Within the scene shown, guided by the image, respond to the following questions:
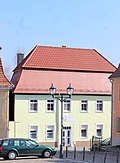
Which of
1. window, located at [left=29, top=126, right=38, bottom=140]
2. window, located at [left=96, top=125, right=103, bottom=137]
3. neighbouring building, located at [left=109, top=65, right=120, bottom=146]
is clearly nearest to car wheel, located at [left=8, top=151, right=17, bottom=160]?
neighbouring building, located at [left=109, top=65, right=120, bottom=146]

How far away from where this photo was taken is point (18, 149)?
94.6 ft

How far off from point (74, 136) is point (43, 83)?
6.81 m

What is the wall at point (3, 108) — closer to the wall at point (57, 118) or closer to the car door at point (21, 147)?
the wall at point (57, 118)

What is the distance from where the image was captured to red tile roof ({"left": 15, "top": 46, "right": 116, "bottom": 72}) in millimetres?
48156

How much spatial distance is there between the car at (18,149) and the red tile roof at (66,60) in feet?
60.1

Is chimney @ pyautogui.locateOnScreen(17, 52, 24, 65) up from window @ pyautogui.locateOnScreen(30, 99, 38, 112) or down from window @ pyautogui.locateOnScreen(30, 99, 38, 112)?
up

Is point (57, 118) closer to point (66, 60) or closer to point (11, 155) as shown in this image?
point (66, 60)

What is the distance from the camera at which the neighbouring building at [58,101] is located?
45312 mm

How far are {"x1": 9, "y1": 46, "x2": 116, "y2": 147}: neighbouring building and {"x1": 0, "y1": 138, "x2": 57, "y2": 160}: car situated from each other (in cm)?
1490

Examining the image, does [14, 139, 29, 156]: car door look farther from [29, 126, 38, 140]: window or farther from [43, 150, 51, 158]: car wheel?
[29, 126, 38, 140]: window

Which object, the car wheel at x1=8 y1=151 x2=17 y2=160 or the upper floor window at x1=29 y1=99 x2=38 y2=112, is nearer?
the car wheel at x1=8 y1=151 x2=17 y2=160

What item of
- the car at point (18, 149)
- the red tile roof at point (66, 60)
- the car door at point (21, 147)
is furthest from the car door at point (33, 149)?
the red tile roof at point (66, 60)

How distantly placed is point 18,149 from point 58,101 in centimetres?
1876

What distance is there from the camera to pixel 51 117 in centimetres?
4631
